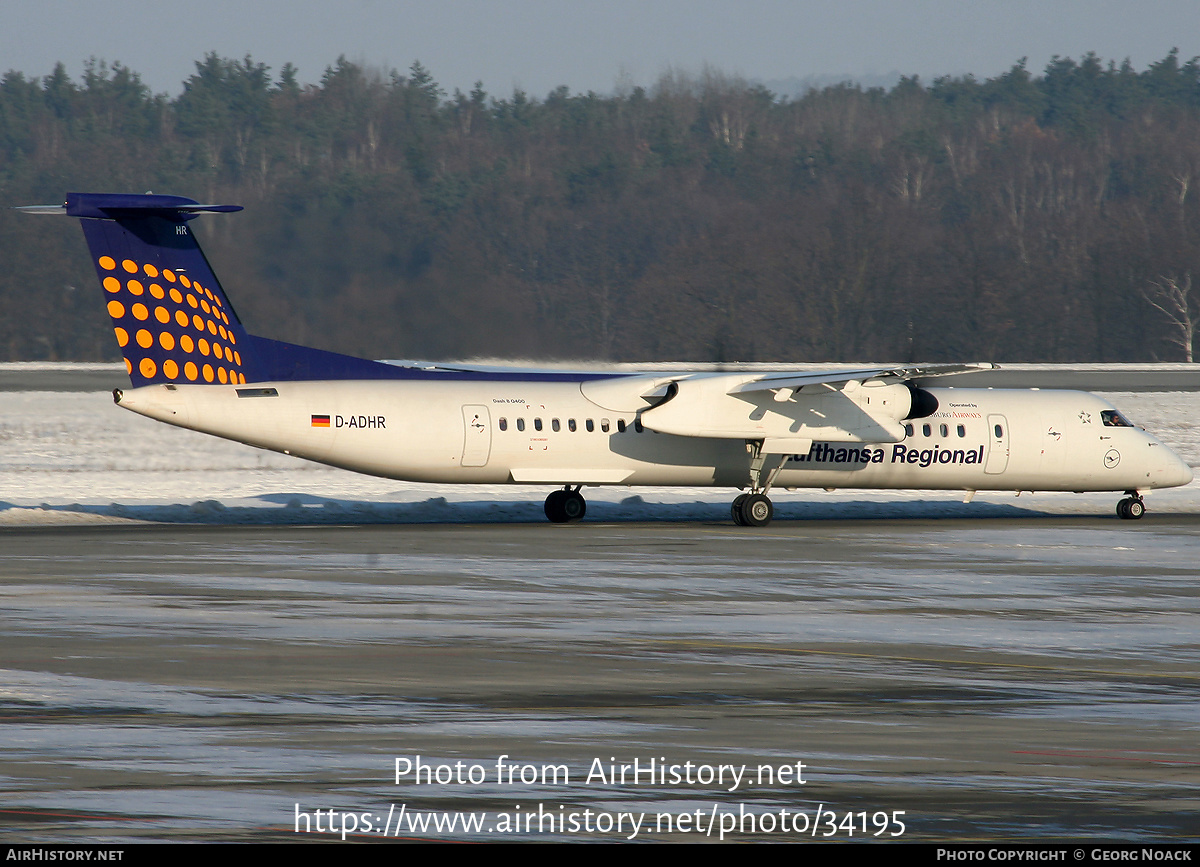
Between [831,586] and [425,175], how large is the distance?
3118cm

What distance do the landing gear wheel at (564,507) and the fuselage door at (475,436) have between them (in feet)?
7.94

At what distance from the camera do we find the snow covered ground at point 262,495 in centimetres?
2925

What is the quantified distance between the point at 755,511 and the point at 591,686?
16.1m

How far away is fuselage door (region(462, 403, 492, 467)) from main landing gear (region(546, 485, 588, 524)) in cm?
242

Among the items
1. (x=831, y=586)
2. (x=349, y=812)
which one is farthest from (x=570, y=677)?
(x=831, y=586)

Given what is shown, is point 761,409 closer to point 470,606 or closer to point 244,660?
point 470,606

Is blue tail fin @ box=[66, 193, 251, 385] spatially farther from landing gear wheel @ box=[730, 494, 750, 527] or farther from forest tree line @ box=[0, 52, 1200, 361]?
landing gear wheel @ box=[730, 494, 750, 527]

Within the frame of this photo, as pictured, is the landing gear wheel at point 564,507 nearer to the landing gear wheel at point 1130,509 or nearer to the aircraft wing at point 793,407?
the aircraft wing at point 793,407

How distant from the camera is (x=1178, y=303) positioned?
3199 inches

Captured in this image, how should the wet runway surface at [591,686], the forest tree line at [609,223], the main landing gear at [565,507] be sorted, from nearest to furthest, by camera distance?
the wet runway surface at [591,686], the main landing gear at [565,507], the forest tree line at [609,223]

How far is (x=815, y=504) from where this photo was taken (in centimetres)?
3350

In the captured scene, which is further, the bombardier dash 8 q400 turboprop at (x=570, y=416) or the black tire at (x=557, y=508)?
the black tire at (x=557, y=508)

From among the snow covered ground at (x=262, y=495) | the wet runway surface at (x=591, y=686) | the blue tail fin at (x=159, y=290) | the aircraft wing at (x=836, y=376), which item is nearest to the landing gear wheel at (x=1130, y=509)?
the snow covered ground at (x=262, y=495)

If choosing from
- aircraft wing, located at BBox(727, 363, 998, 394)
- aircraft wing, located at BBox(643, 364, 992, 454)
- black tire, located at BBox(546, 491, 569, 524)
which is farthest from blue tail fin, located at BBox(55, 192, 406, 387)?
aircraft wing, located at BBox(727, 363, 998, 394)
